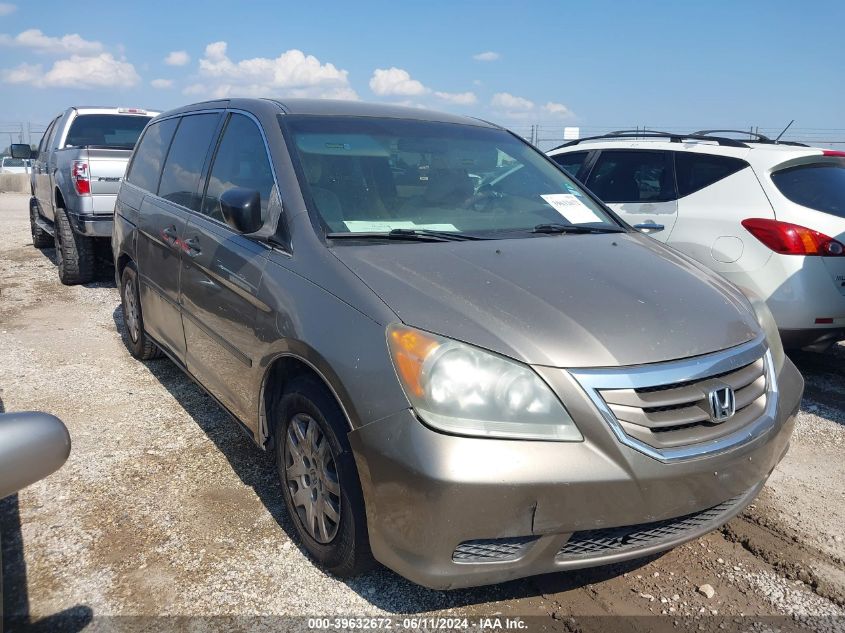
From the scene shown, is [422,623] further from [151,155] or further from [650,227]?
[151,155]

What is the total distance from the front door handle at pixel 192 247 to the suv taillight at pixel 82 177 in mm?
4407

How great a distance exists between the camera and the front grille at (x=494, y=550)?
216 centimetres

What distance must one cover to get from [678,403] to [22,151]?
1110 centimetres

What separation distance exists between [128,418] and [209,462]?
897 millimetres

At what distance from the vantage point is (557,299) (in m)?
2.47

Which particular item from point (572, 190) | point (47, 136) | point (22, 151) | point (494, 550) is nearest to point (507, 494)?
point (494, 550)

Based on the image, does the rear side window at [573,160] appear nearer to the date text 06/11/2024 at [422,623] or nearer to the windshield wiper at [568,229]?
the windshield wiper at [568,229]

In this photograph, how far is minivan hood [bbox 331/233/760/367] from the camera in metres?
2.25

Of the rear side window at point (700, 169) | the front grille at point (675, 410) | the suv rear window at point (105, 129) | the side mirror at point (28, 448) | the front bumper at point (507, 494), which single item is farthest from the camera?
the suv rear window at point (105, 129)

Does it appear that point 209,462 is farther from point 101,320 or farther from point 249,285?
point 101,320

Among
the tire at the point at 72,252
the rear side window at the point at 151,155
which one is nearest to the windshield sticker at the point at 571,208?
the rear side window at the point at 151,155

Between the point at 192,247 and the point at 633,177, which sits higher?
the point at 633,177

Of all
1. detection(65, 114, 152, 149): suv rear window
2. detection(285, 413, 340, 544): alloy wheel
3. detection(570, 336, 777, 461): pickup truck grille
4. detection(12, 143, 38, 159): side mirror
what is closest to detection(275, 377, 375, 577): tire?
detection(285, 413, 340, 544): alloy wheel

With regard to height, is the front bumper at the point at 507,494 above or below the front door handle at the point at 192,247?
below
